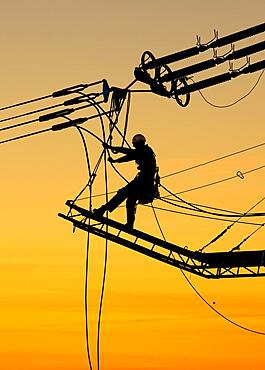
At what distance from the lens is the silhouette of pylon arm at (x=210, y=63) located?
98.5 feet

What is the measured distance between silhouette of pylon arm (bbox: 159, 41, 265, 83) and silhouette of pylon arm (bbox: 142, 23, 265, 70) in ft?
1.40

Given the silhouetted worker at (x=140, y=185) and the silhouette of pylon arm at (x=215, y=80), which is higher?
the silhouette of pylon arm at (x=215, y=80)

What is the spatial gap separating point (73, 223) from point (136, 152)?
8.40ft

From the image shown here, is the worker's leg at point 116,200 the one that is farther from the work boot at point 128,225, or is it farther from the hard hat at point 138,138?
the hard hat at point 138,138

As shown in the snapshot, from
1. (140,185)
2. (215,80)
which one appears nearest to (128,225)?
(140,185)

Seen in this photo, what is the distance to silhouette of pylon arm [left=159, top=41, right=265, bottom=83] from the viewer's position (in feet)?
98.5

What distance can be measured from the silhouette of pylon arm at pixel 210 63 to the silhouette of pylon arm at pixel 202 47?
43 cm

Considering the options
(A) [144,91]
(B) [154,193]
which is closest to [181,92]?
(A) [144,91]

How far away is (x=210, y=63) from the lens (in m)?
30.4

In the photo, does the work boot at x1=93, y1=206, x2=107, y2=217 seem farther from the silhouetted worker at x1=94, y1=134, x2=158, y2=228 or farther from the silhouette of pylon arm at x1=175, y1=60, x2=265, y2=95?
the silhouette of pylon arm at x1=175, y1=60, x2=265, y2=95

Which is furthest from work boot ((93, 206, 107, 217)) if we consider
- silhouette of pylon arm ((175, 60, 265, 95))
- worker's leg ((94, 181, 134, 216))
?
silhouette of pylon arm ((175, 60, 265, 95))

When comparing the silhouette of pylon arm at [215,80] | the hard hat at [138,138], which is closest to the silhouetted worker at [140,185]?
the hard hat at [138,138]

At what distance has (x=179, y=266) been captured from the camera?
3481 cm

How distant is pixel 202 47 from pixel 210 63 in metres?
0.55
